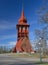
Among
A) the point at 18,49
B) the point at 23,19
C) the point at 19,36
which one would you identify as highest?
the point at 23,19

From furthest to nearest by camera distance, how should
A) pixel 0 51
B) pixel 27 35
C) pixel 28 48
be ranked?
pixel 0 51, pixel 27 35, pixel 28 48

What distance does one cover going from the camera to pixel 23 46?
9531 cm

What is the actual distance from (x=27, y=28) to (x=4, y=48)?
2737cm

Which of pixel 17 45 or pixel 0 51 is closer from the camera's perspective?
pixel 17 45

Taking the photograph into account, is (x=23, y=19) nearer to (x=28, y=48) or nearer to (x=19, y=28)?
(x=19, y=28)

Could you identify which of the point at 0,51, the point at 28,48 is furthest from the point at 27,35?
the point at 0,51

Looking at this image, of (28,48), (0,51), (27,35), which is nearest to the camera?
(28,48)

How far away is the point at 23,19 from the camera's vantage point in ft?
331

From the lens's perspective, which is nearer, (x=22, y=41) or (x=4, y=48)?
(x=22, y=41)

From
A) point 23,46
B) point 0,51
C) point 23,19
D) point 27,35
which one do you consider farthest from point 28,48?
point 0,51

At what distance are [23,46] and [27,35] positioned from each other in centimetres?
744

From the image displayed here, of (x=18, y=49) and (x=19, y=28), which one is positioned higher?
(x=19, y=28)

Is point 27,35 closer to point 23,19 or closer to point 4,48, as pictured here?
point 23,19

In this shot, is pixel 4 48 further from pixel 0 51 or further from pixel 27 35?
pixel 27 35
